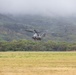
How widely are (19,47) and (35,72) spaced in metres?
89.7

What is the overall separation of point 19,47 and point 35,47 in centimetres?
992

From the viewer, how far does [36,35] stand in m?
117

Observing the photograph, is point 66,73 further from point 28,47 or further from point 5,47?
point 28,47

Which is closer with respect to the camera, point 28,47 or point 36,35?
point 36,35

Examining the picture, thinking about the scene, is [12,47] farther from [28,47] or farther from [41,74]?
[41,74]

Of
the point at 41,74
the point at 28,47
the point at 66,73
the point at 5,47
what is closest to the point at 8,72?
the point at 41,74

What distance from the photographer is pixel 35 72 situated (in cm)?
3005

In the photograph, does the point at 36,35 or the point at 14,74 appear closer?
the point at 14,74

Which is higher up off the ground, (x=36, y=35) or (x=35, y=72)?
(x=36, y=35)

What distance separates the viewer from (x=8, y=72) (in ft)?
98.7

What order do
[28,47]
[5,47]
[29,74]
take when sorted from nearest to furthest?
[29,74], [5,47], [28,47]

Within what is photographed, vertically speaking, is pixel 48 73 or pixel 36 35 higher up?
pixel 36 35

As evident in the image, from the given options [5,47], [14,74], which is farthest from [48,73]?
[5,47]

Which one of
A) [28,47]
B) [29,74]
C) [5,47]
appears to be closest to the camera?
[29,74]
